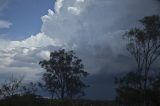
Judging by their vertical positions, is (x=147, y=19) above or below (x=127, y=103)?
above

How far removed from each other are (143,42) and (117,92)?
14.7 m

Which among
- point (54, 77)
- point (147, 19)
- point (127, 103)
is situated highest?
point (147, 19)

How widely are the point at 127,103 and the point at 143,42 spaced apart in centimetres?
1625

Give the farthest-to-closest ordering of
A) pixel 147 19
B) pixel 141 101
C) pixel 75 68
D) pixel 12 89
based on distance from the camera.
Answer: pixel 75 68
pixel 141 101
pixel 147 19
pixel 12 89

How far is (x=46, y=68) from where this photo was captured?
70250 millimetres

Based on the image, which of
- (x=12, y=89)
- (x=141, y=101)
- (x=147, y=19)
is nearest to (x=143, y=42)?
(x=147, y=19)

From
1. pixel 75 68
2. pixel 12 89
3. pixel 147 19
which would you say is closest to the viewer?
pixel 12 89

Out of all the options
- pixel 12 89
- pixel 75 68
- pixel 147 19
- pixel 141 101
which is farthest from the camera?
pixel 75 68

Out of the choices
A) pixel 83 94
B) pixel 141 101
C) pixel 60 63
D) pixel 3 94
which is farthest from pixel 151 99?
pixel 3 94

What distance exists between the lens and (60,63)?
69625mm

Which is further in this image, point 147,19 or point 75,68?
point 75,68

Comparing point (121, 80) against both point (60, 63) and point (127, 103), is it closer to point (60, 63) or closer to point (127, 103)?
point (127, 103)

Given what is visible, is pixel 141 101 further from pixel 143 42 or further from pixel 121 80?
pixel 143 42

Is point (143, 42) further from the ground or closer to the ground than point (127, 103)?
further from the ground
